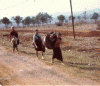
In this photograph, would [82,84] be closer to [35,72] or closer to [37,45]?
[35,72]

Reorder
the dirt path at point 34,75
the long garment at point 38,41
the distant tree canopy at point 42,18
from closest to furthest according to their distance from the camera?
the dirt path at point 34,75 < the long garment at point 38,41 < the distant tree canopy at point 42,18

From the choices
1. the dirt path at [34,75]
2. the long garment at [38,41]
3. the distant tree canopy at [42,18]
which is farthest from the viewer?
the distant tree canopy at [42,18]

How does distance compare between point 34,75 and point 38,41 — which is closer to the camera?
point 34,75

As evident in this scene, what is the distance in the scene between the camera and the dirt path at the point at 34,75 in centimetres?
943

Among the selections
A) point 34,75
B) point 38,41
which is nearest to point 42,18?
point 38,41

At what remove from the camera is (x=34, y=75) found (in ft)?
34.5

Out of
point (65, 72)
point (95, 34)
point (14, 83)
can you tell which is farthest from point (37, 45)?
point (95, 34)

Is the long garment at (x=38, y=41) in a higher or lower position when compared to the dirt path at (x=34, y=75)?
higher

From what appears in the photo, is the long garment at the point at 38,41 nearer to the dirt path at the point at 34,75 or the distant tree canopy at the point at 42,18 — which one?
the dirt path at the point at 34,75

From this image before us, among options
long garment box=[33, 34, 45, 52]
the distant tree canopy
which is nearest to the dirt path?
long garment box=[33, 34, 45, 52]

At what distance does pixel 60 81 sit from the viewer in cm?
945

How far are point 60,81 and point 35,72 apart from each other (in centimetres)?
196

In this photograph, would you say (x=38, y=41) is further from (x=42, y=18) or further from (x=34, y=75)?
(x=42, y=18)

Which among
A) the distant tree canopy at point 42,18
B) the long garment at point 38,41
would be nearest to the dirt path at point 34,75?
the long garment at point 38,41
